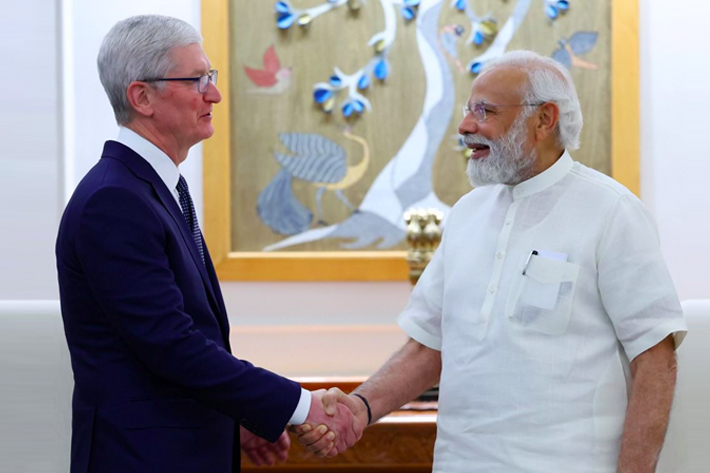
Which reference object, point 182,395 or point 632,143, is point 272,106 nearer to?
point 632,143

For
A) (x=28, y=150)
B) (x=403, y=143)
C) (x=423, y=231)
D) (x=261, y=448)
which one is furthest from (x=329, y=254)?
(x=261, y=448)

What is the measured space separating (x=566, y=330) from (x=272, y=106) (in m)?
2.29

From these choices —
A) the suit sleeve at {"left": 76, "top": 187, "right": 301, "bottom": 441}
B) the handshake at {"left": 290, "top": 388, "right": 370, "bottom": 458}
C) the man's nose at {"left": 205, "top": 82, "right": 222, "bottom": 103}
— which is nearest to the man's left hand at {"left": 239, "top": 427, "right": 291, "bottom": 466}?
the handshake at {"left": 290, "top": 388, "right": 370, "bottom": 458}

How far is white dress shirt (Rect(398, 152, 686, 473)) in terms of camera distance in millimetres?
1949

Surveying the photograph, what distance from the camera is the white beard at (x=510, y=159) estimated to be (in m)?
2.15

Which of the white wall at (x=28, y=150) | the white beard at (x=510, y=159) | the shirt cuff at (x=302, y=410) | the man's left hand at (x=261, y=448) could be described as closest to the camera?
the shirt cuff at (x=302, y=410)

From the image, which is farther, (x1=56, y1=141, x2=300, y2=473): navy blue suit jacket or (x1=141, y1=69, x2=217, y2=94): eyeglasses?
(x1=141, y1=69, x2=217, y2=94): eyeglasses

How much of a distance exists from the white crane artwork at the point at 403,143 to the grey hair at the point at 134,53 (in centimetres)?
201

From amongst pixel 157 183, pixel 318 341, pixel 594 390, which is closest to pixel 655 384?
pixel 594 390

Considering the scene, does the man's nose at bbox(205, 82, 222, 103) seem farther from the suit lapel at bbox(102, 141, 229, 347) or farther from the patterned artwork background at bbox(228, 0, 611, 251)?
the patterned artwork background at bbox(228, 0, 611, 251)

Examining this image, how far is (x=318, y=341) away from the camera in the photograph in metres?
3.64

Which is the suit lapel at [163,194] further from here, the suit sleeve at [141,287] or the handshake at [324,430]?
the handshake at [324,430]

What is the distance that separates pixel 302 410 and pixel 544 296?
575mm

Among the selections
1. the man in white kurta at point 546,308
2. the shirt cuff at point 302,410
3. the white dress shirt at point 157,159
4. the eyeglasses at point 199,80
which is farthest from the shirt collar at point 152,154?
the man in white kurta at point 546,308
